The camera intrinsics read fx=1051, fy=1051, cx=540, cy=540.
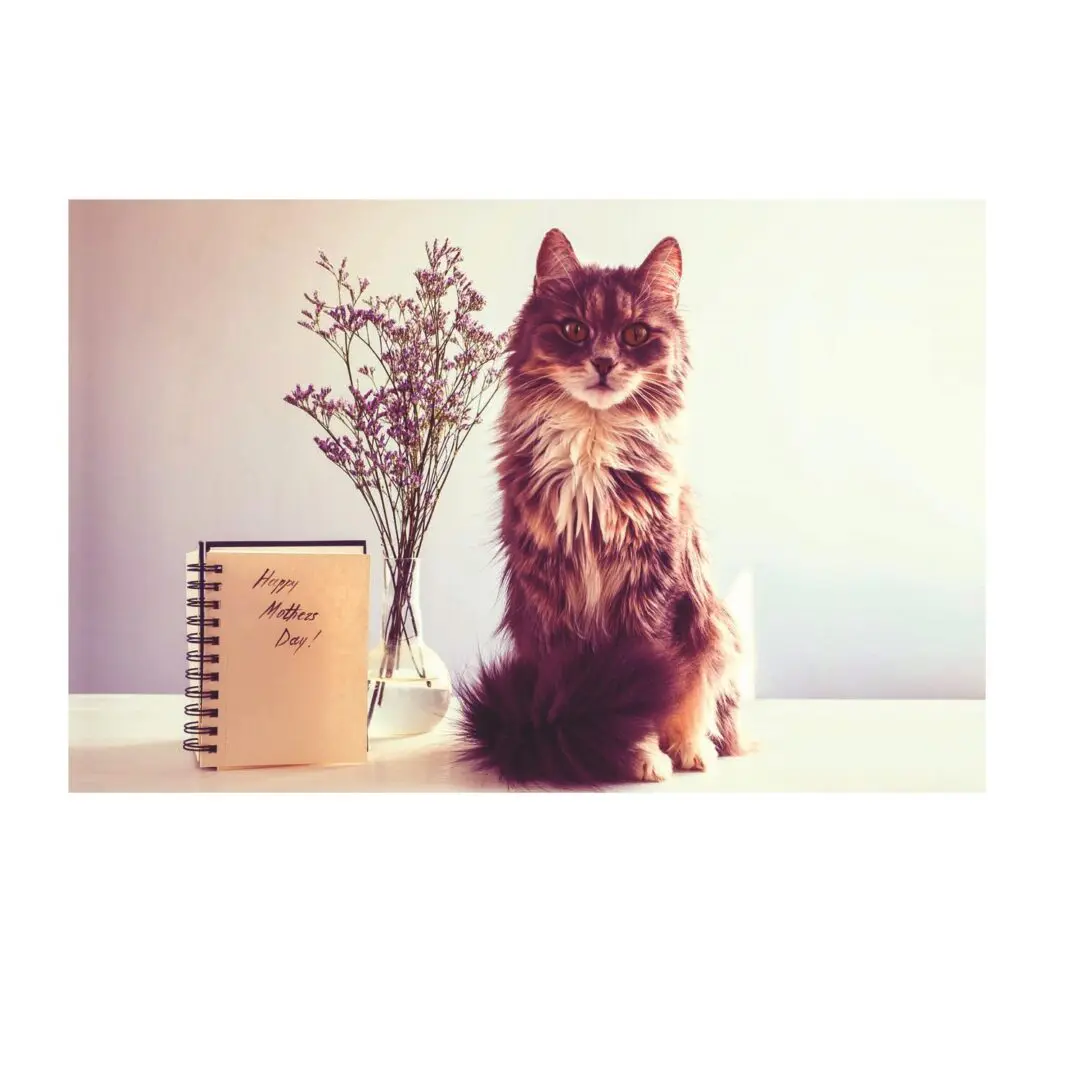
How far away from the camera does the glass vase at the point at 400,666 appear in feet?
5.15

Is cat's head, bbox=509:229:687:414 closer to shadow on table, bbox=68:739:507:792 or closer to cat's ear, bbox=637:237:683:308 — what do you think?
cat's ear, bbox=637:237:683:308

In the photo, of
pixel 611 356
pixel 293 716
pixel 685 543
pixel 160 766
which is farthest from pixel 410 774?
pixel 611 356

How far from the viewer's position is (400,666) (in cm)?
158

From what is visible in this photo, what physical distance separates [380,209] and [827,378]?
1053 mm

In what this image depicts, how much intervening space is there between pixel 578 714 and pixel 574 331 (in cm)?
55

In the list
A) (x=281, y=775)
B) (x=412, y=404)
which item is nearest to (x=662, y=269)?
(x=412, y=404)

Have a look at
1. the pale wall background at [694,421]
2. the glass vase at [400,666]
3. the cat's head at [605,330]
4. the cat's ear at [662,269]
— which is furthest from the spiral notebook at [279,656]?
the pale wall background at [694,421]

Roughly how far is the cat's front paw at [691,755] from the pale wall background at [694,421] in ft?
3.02

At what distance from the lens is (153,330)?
2398 mm

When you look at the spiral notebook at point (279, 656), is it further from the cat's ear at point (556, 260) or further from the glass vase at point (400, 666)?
the cat's ear at point (556, 260)

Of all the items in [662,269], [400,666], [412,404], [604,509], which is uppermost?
[662,269]

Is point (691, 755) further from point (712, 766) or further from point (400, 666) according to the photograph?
point (400, 666)

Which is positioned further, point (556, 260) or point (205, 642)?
point (556, 260)

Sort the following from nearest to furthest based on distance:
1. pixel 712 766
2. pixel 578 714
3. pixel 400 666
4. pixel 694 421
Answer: pixel 578 714 < pixel 712 766 < pixel 400 666 < pixel 694 421
